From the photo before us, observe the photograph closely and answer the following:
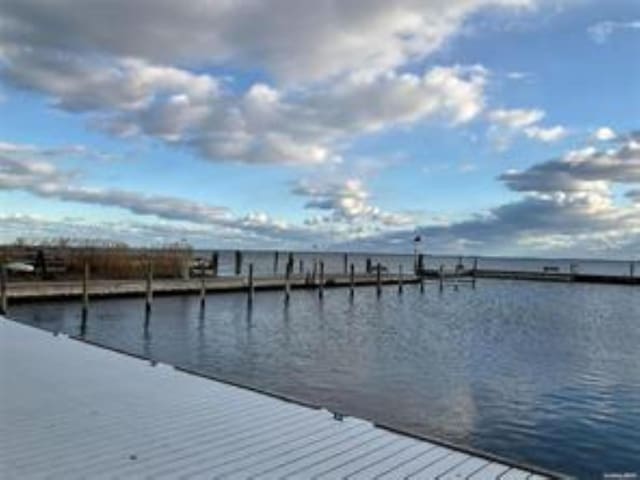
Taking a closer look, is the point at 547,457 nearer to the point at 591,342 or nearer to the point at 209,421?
the point at 209,421

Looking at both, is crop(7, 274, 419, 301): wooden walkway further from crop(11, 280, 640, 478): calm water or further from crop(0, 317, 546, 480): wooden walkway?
crop(0, 317, 546, 480): wooden walkway

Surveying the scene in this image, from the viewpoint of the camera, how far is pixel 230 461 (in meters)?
7.94

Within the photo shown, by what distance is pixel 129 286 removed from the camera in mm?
37406

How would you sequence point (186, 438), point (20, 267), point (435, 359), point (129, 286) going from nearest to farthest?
1. point (186, 438)
2. point (435, 359)
3. point (129, 286)
4. point (20, 267)

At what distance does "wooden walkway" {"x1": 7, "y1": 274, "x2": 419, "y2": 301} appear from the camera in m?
33.9

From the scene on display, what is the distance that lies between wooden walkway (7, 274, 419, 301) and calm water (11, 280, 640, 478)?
3.54 ft

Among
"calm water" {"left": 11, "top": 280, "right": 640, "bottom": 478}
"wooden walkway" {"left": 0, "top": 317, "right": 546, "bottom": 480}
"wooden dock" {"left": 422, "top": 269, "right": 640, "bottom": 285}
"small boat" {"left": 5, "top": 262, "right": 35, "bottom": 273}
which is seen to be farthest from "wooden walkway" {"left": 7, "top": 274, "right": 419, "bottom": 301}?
"wooden dock" {"left": 422, "top": 269, "right": 640, "bottom": 285}

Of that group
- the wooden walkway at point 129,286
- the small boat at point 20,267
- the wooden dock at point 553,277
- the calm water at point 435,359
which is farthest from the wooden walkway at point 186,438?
the wooden dock at point 553,277

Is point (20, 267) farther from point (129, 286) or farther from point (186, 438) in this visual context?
point (186, 438)

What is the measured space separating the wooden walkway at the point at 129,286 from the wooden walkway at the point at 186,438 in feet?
73.9

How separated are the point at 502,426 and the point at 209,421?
6.78 metres

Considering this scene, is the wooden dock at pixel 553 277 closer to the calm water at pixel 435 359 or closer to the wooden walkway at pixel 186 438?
the calm water at pixel 435 359

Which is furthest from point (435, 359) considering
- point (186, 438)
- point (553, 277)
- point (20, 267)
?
point (553, 277)

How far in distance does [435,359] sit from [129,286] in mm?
19209
